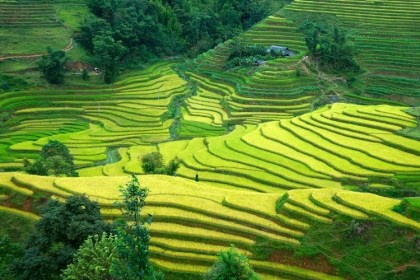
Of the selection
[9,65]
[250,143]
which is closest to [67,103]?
[9,65]

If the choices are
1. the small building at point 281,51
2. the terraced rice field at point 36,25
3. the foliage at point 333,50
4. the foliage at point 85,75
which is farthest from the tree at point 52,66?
the foliage at point 333,50

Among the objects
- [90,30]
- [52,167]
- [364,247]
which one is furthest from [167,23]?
[364,247]

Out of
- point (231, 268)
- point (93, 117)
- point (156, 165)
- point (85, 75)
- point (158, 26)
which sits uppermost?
point (231, 268)

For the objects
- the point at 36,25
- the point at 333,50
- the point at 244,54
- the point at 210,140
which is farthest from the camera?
the point at 36,25

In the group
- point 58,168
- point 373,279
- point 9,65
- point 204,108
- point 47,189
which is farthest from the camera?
point 9,65

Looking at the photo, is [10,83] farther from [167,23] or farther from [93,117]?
[167,23]

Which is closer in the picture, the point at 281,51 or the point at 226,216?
the point at 226,216

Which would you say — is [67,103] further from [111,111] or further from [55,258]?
[55,258]
